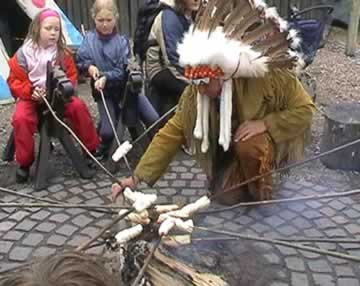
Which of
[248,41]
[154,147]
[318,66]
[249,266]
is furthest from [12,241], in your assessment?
[318,66]

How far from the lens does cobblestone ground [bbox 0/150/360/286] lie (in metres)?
3.38

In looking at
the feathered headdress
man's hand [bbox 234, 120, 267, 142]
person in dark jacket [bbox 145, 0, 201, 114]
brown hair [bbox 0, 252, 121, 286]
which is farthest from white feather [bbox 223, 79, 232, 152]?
brown hair [bbox 0, 252, 121, 286]

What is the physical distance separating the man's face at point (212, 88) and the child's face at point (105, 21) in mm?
1570

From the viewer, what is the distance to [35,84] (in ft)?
14.7

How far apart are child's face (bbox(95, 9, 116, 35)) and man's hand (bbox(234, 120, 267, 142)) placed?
1.52 meters

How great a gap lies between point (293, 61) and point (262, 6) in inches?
15.2

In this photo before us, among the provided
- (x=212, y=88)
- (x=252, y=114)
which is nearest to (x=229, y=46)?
(x=212, y=88)

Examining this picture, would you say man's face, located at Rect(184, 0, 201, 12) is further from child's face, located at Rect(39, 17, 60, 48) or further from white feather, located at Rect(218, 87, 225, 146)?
white feather, located at Rect(218, 87, 225, 146)

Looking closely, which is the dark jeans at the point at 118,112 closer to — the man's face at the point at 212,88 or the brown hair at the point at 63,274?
the man's face at the point at 212,88

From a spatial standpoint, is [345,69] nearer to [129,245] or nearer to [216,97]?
[216,97]

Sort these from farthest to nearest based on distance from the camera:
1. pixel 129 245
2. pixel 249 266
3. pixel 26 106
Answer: pixel 26 106 → pixel 249 266 → pixel 129 245

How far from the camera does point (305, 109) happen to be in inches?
142

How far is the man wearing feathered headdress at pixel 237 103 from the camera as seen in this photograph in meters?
3.11

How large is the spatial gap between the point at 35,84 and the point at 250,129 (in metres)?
1.61
